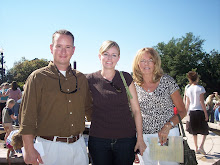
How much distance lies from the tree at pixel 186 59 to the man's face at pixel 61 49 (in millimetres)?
42191

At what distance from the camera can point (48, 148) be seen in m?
2.25

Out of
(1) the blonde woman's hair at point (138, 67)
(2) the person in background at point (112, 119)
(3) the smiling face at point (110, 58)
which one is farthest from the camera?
(1) the blonde woman's hair at point (138, 67)

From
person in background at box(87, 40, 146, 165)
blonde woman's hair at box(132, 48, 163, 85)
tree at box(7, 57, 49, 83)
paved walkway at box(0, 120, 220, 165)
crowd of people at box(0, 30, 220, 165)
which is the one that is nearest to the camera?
crowd of people at box(0, 30, 220, 165)

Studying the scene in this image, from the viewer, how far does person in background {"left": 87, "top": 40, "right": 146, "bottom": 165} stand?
2520mm

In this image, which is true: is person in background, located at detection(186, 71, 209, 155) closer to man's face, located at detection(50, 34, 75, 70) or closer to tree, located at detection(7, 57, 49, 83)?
man's face, located at detection(50, 34, 75, 70)

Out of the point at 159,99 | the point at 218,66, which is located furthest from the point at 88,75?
the point at 218,66

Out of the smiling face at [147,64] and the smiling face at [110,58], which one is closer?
the smiling face at [110,58]

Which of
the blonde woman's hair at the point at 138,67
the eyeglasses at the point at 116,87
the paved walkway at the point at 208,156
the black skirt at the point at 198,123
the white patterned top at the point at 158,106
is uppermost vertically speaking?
the blonde woman's hair at the point at 138,67

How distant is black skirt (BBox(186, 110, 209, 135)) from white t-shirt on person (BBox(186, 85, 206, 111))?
0.14 metres

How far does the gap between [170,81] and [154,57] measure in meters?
0.39

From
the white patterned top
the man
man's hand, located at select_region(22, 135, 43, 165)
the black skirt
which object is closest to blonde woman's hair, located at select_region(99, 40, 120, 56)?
the man

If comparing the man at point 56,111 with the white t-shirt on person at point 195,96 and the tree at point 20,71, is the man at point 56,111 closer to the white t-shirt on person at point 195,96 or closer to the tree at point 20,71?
the white t-shirt on person at point 195,96

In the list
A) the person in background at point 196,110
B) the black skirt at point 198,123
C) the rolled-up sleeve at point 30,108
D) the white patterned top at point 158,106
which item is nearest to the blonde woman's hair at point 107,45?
the white patterned top at point 158,106

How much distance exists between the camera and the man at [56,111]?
7.07ft
